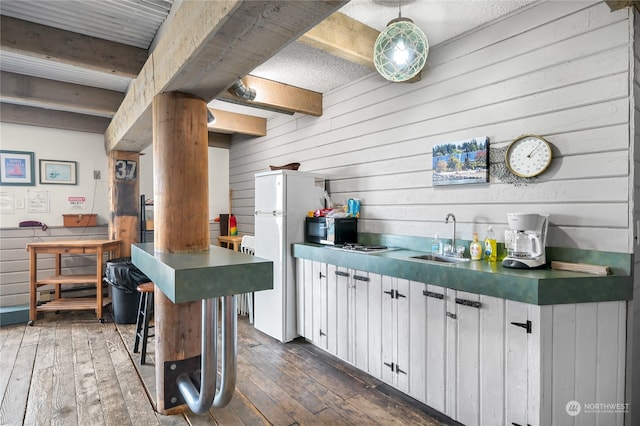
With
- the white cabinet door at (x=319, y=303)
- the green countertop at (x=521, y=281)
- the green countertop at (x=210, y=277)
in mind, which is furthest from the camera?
the white cabinet door at (x=319, y=303)

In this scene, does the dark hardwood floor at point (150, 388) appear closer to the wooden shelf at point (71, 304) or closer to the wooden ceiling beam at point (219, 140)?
the wooden shelf at point (71, 304)

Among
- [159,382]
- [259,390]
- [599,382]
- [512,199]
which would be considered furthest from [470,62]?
[159,382]

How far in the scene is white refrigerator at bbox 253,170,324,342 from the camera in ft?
11.6

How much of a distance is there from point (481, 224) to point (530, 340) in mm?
956

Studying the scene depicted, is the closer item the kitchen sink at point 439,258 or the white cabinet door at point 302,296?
the kitchen sink at point 439,258

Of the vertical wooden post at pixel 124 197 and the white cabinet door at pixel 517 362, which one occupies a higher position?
the vertical wooden post at pixel 124 197

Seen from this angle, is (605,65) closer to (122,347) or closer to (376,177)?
(376,177)

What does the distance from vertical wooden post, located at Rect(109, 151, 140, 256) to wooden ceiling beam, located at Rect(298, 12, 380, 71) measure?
11.2 feet

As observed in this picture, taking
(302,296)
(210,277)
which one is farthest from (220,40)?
(302,296)

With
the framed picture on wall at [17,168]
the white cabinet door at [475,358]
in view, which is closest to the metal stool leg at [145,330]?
the white cabinet door at [475,358]

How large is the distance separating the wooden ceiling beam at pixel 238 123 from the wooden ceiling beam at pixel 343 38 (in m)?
2.36

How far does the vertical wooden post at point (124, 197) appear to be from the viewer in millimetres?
4648

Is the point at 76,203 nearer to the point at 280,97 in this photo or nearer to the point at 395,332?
the point at 280,97

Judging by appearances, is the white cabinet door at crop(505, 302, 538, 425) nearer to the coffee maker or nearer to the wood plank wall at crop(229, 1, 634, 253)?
the coffee maker
